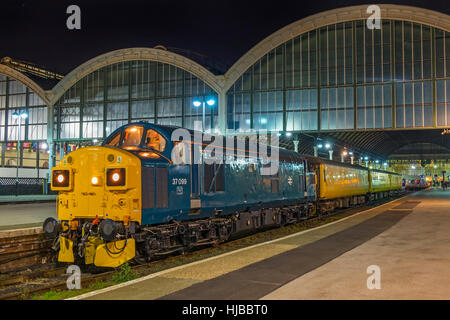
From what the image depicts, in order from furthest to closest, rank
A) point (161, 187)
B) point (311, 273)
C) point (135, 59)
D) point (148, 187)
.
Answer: point (135, 59) < point (161, 187) < point (148, 187) < point (311, 273)

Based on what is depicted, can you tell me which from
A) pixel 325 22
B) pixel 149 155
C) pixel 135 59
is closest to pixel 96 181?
pixel 149 155

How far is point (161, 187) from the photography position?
11273 mm

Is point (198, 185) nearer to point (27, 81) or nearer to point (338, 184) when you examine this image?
point (338, 184)

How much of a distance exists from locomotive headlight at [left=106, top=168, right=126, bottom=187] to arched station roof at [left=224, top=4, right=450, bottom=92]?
37120 millimetres

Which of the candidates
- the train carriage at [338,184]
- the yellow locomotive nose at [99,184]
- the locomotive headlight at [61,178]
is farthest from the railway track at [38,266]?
the train carriage at [338,184]

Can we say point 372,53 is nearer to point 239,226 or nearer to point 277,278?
point 239,226

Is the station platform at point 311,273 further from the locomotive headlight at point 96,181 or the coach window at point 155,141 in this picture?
the coach window at point 155,141

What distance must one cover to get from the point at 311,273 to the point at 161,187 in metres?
4.38

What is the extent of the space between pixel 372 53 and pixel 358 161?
37.5m

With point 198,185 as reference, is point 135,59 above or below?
above

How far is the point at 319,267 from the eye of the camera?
9.95 m

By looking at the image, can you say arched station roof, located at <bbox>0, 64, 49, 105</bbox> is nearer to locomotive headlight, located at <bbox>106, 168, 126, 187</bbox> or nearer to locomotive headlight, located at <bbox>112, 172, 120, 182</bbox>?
locomotive headlight, located at <bbox>106, 168, 126, 187</bbox>

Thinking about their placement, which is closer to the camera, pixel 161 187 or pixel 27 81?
pixel 161 187
